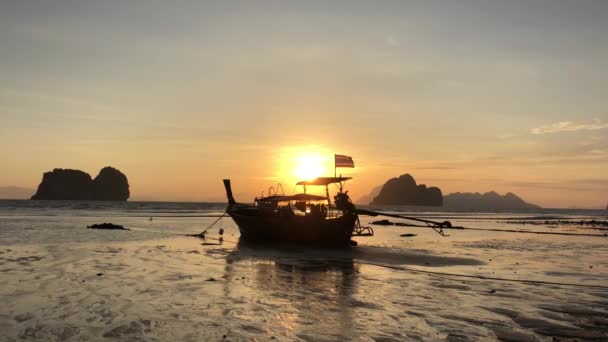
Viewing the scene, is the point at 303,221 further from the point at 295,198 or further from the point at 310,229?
the point at 295,198

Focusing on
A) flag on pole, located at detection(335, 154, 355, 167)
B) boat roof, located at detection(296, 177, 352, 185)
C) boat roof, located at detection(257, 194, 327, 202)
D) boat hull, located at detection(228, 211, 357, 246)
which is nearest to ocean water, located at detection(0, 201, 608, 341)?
boat hull, located at detection(228, 211, 357, 246)

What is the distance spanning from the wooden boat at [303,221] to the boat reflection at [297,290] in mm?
5360

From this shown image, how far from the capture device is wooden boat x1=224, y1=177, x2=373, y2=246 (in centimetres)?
3281

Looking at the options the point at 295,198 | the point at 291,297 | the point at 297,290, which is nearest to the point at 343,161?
the point at 295,198

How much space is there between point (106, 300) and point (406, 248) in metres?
24.5

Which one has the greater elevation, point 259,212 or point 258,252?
point 259,212

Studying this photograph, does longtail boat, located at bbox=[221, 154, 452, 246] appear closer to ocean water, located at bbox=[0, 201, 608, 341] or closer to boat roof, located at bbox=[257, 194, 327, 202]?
boat roof, located at bbox=[257, 194, 327, 202]

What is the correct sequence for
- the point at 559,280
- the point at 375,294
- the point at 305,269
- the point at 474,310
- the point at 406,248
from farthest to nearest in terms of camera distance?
the point at 406,248, the point at 305,269, the point at 559,280, the point at 375,294, the point at 474,310

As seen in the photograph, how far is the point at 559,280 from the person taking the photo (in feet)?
60.2

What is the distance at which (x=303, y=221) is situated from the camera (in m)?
33.0

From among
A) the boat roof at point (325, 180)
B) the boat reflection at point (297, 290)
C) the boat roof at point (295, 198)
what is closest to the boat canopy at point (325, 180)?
the boat roof at point (325, 180)

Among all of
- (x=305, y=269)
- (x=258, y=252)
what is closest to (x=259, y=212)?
(x=258, y=252)

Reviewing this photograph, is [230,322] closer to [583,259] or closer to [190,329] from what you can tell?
[190,329]

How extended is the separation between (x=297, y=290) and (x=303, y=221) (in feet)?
58.0
